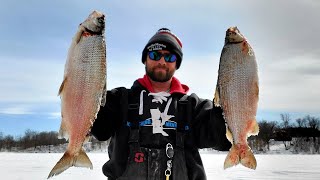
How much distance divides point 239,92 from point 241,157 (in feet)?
1.65

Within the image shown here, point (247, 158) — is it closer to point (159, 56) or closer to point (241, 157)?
point (241, 157)

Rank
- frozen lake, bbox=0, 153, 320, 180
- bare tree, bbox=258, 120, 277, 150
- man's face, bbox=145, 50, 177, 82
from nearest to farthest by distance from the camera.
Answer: man's face, bbox=145, 50, 177, 82 → frozen lake, bbox=0, 153, 320, 180 → bare tree, bbox=258, 120, 277, 150

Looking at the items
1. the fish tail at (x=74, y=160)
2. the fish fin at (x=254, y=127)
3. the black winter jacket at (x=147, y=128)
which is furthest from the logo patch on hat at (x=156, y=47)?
the fish tail at (x=74, y=160)

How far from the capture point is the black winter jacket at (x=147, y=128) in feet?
12.2

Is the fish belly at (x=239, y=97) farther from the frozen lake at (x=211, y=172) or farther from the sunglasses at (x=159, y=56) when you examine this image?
the frozen lake at (x=211, y=172)

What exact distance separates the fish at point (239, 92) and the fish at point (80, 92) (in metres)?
0.94

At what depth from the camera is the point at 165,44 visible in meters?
4.02

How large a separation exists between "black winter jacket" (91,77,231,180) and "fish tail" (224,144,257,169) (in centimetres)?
55

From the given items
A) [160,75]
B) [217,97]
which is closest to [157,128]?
[160,75]

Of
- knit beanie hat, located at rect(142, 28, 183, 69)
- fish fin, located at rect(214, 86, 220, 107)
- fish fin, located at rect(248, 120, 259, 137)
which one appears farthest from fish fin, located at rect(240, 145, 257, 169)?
knit beanie hat, located at rect(142, 28, 183, 69)

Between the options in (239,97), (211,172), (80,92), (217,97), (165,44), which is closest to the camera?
(80,92)

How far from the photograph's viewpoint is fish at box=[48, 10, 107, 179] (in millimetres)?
2838

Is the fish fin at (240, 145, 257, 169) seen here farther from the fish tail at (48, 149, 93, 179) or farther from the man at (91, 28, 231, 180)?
the fish tail at (48, 149, 93, 179)

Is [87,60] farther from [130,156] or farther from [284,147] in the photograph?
[284,147]
